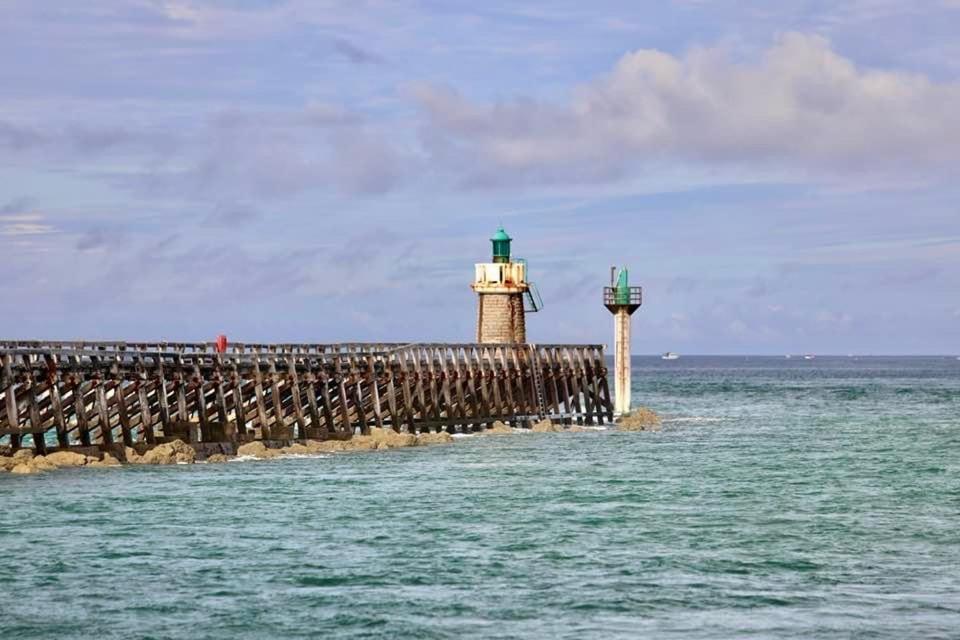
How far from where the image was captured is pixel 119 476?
34.2m

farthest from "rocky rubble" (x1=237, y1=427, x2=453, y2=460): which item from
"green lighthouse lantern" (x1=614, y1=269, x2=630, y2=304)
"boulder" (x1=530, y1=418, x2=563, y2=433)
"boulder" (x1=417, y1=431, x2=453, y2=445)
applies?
"green lighthouse lantern" (x1=614, y1=269, x2=630, y2=304)

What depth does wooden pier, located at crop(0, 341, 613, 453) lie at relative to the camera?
117 ft

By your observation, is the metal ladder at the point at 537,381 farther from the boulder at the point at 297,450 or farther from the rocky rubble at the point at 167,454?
the rocky rubble at the point at 167,454

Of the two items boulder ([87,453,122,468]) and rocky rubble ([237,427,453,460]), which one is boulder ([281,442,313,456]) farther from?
boulder ([87,453,122,468])

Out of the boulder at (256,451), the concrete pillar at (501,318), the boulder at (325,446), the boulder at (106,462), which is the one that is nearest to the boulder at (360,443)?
the boulder at (325,446)

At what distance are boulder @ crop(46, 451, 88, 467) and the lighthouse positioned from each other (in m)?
26.5

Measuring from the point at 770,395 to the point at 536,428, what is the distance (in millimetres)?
48637

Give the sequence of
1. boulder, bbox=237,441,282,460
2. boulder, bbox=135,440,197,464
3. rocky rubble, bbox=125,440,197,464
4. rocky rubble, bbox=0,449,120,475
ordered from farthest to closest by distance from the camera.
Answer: boulder, bbox=237,441,282,460, boulder, bbox=135,440,197,464, rocky rubble, bbox=125,440,197,464, rocky rubble, bbox=0,449,120,475

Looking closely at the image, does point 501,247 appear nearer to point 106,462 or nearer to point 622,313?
point 622,313

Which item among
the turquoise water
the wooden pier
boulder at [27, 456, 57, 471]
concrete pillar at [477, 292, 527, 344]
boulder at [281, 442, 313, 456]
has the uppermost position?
concrete pillar at [477, 292, 527, 344]

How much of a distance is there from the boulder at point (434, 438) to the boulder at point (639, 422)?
37.9 ft

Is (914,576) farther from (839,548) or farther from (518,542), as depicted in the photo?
(518,542)

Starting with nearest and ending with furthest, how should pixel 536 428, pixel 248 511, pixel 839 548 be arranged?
pixel 839 548, pixel 248 511, pixel 536 428

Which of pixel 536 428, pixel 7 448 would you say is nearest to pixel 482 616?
pixel 7 448
